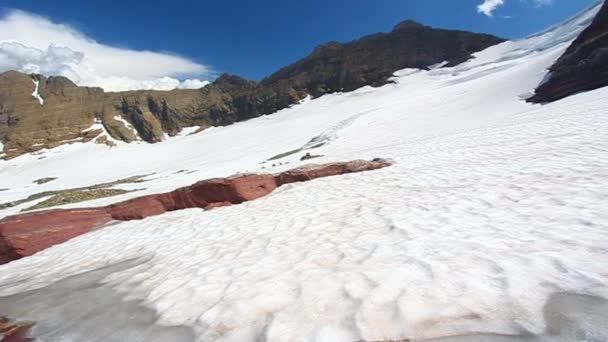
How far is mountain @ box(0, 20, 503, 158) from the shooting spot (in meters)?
101

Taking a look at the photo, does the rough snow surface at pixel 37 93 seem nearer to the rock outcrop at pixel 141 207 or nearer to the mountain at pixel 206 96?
the mountain at pixel 206 96

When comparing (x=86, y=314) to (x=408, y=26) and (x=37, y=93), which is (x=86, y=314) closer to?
(x=408, y=26)

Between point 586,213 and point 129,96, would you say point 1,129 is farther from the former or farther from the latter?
point 586,213

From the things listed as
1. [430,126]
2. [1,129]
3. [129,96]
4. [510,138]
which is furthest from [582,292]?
[1,129]

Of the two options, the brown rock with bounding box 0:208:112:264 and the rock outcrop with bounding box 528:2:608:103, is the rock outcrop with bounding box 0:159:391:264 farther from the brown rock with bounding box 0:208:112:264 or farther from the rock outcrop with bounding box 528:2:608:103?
the rock outcrop with bounding box 528:2:608:103

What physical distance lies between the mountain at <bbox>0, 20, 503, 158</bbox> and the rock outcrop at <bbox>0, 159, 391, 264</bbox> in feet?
283

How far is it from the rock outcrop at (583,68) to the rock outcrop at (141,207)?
18.2m

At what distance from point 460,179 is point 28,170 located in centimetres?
9915

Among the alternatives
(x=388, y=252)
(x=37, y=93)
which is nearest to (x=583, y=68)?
(x=388, y=252)

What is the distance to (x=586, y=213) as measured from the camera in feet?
15.4

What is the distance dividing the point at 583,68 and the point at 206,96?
10911 cm

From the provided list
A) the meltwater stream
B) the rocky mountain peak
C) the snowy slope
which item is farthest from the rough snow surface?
the meltwater stream

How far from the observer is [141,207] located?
11180 millimetres

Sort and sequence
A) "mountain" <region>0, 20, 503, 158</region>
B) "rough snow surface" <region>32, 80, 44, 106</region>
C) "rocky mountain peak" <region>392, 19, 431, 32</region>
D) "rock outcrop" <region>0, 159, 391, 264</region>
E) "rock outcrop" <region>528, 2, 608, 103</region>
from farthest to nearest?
"rough snow surface" <region>32, 80, 44, 106</region> → "rocky mountain peak" <region>392, 19, 431, 32</region> → "mountain" <region>0, 20, 503, 158</region> → "rock outcrop" <region>528, 2, 608, 103</region> → "rock outcrop" <region>0, 159, 391, 264</region>
